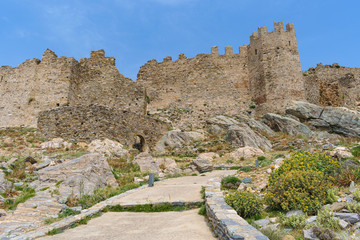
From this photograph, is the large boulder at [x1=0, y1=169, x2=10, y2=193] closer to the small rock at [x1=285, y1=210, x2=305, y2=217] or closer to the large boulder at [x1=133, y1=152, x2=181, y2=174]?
the large boulder at [x1=133, y1=152, x2=181, y2=174]

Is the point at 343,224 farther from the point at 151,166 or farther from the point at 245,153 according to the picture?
the point at 245,153

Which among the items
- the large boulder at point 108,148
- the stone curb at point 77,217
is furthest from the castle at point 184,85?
the stone curb at point 77,217

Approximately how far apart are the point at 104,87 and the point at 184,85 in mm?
8600

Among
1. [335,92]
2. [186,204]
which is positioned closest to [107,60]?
[186,204]

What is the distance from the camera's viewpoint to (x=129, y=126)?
68.7 feet

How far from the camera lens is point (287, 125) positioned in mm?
21969

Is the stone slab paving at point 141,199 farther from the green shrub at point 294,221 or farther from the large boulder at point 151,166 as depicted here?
the large boulder at point 151,166

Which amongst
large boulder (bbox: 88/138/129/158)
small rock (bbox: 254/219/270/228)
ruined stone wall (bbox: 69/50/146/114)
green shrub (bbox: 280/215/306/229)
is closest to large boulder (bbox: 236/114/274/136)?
ruined stone wall (bbox: 69/50/146/114)

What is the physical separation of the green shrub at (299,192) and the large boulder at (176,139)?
50.4ft

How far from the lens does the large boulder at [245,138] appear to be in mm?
20195

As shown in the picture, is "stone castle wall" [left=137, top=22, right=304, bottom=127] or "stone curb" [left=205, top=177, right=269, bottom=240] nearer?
"stone curb" [left=205, top=177, right=269, bottom=240]

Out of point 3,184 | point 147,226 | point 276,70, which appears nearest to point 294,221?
point 147,226

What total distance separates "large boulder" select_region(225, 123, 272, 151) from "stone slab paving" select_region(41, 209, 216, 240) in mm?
13310

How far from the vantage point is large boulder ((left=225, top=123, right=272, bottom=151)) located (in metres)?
20.2
